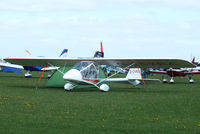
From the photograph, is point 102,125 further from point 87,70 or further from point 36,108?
point 87,70

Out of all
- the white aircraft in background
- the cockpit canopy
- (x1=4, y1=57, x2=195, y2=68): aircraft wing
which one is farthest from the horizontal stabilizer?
the cockpit canopy

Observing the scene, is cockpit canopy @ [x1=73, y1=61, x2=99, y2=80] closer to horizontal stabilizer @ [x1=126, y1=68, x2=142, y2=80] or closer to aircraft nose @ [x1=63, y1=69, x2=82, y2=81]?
aircraft nose @ [x1=63, y1=69, x2=82, y2=81]

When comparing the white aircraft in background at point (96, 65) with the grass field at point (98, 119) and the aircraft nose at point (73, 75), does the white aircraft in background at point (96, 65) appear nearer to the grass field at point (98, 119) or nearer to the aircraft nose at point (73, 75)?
A: the aircraft nose at point (73, 75)

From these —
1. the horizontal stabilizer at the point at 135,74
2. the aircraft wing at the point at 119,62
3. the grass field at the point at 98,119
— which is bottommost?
the grass field at the point at 98,119

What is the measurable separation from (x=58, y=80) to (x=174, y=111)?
14.2m

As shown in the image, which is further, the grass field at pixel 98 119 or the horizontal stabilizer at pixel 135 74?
the horizontal stabilizer at pixel 135 74

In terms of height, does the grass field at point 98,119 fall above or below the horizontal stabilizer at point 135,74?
below

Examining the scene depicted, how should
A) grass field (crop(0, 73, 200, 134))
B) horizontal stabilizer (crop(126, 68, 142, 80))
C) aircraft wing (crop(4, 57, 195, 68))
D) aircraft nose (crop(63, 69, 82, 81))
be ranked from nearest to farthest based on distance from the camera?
grass field (crop(0, 73, 200, 134)), aircraft nose (crop(63, 69, 82, 81)), aircraft wing (crop(4, 57, 195, 68)), horizontal stabilizer (crop(126, 68, 142, 80))

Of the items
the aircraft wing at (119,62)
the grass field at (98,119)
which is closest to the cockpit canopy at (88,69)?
the aircraft wing at (119,62)

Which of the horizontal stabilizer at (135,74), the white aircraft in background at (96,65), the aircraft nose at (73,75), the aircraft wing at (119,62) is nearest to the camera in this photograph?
the aircraft nose at (73,75)

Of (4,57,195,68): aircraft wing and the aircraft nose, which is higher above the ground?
(4,57,195,68): aircraft wing

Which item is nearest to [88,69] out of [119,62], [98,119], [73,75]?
[73,75]

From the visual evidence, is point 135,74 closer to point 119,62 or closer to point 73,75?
point 119,62

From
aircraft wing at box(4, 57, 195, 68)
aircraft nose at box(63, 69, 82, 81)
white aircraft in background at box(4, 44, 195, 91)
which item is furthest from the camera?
aircraft wing at box(4, 57, 195, 68)
